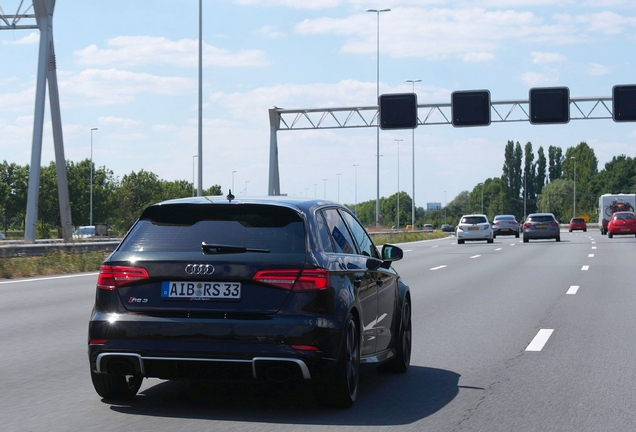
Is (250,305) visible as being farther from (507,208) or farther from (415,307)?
(507,208)

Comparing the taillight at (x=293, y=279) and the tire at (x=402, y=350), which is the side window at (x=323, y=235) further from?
the tire at (x=402, y=350)

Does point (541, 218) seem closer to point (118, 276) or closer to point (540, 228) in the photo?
point (540, 228)

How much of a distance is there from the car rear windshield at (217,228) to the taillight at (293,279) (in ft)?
0.55

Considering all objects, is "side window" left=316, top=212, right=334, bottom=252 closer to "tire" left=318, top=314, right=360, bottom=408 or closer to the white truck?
"tire" left=318, top=314, right=360, bottom=408

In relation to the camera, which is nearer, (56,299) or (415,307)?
(415,307)

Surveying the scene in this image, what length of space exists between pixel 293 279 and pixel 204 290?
0.55 meters

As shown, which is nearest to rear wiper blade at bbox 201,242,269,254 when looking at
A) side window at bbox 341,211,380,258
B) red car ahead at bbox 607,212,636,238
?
side window at bbox 341,211,380,258

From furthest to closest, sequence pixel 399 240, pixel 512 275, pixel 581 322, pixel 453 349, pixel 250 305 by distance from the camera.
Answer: pixel 399 240
pixel 512 275
pixel 581 322
pixel 453 349
pixel 250 305

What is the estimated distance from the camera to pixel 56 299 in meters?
16.6

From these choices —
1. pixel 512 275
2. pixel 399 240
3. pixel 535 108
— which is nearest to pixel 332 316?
pixel 512 275

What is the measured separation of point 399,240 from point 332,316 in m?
52.7

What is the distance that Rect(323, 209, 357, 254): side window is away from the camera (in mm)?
7363

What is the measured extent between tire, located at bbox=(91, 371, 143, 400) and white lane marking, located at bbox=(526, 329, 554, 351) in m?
4.47

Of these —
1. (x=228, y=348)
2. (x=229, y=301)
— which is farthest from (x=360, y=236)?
(x=228, y=348)
